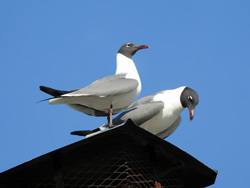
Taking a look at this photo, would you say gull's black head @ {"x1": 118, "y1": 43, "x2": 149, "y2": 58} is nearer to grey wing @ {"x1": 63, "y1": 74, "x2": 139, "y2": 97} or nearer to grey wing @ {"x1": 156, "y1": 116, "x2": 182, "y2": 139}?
grey wing @ {"x1": 63, "y1": 74, "x2": 139, "y2": 97}

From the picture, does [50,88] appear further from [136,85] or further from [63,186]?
[63,186]

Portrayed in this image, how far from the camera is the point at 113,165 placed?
513cm

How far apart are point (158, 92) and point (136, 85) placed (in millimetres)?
819

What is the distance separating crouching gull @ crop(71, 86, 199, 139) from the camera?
6848mm

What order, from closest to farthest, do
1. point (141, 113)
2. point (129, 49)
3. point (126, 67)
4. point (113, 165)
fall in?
point (113, 165) < point (141, 113) < point (126, 67) < point (129, 49)

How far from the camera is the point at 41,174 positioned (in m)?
5.00

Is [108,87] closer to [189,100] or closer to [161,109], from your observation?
[161,109]

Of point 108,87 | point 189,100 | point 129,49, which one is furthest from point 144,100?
point 108,87

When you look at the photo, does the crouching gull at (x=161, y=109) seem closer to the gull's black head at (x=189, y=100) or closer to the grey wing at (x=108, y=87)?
the gull's black head at (x=189, y=100)

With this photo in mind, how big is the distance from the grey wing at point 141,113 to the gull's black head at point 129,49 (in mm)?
831

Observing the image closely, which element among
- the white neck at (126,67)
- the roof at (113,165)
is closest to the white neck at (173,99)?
the white neck at (126,67)

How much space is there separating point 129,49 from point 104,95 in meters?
1.30

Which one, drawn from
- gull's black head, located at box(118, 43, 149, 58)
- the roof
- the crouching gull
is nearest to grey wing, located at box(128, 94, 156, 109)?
the crouching gull

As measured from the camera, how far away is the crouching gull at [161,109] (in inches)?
270
